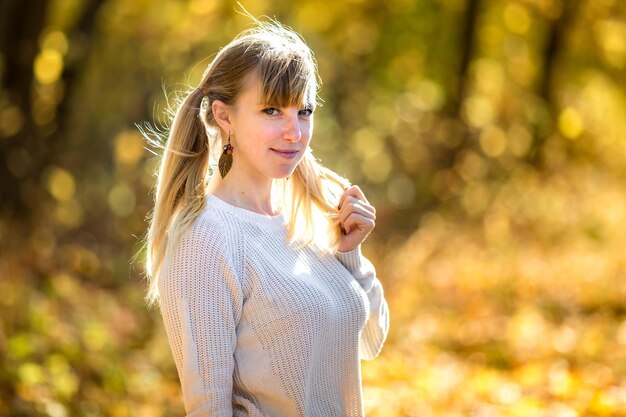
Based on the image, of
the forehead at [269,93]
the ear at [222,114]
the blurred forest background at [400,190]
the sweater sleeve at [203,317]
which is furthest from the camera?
the blurred forest background at [400,190]

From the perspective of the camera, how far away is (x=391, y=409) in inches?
244

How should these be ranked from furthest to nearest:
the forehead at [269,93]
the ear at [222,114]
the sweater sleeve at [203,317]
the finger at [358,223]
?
the finger at [358,223]
the ear at [222,114]
the forehead at [269,93]
the sweater sleeve at [203,317]

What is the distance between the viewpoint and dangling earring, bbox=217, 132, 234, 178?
3.33 metres

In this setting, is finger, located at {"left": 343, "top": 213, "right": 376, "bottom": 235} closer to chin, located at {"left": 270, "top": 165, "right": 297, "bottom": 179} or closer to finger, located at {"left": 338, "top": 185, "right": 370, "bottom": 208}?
finger, located at {"left": 338, "top": 185, "right": 370, "bottom": 208}

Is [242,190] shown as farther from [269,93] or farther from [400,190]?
[400,190]

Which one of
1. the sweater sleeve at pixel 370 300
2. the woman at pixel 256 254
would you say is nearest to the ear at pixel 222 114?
the woman at pixel 256 254

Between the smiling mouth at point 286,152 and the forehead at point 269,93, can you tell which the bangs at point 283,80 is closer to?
the forehead at point 269,93

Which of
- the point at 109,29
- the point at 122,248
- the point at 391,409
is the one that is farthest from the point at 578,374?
the point at 109,29

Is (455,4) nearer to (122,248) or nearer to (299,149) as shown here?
(122,248)

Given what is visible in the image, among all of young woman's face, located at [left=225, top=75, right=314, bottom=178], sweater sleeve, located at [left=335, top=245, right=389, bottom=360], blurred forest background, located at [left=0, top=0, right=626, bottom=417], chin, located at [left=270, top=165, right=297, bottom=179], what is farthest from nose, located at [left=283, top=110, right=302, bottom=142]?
blurred forest background, located at [left=0, top=0, right=626, bottom=417]

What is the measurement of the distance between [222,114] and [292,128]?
0.85 ft

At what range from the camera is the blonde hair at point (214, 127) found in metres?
3.16

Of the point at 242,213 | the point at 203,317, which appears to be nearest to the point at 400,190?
the point at 242,213

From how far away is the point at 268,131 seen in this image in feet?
10.5
